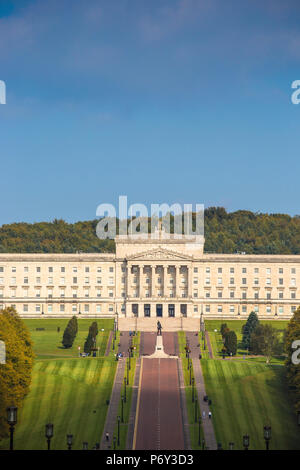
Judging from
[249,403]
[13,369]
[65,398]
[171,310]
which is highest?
[171,310]

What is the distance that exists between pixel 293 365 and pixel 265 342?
71.2 feet

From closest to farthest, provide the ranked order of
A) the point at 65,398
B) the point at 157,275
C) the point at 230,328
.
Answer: the point at 65,398, the point at 230,328, the point at 157,275

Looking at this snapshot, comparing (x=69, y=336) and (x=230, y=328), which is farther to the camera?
(x=230, y=328)

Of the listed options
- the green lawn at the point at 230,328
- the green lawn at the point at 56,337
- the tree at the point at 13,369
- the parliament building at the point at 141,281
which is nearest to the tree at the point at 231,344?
the green lawn at the point at 230,328

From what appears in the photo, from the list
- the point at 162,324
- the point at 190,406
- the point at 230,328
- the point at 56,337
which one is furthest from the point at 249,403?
the point at 162,324

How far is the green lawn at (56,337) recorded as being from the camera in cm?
13050

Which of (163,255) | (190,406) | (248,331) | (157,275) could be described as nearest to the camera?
(190,406)

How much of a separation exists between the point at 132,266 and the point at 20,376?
7490cm

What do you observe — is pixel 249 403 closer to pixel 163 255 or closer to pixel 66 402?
pixel 66 402

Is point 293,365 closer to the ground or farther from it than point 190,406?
farther from it

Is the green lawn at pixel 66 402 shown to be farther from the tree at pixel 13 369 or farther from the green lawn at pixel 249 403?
the green lawn at pixel 249 403

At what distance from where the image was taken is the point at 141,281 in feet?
557

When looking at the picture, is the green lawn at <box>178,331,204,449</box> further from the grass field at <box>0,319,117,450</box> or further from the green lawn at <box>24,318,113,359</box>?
the green lawn at <box>24,318,113,359</box>

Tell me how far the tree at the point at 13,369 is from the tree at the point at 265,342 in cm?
3684
